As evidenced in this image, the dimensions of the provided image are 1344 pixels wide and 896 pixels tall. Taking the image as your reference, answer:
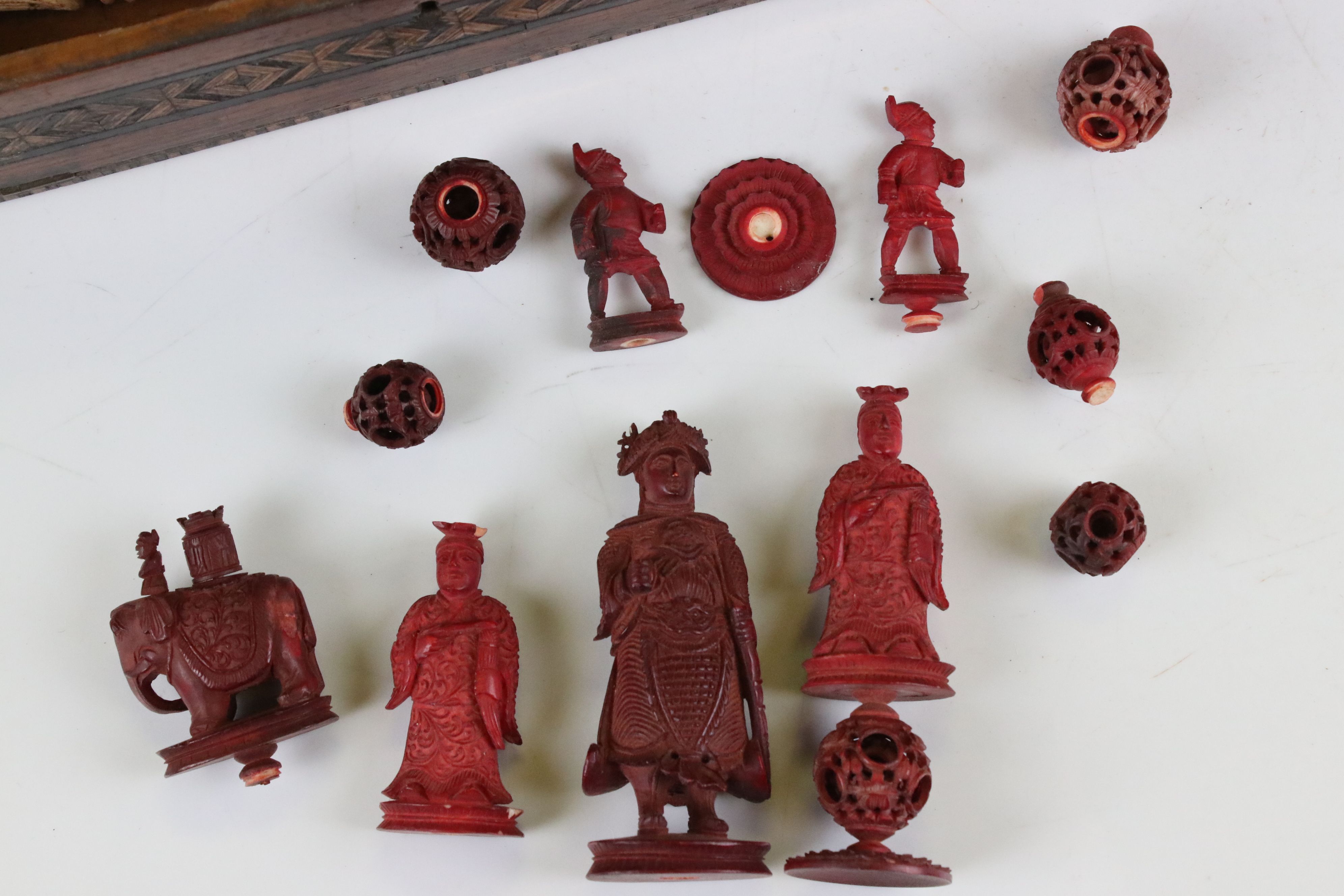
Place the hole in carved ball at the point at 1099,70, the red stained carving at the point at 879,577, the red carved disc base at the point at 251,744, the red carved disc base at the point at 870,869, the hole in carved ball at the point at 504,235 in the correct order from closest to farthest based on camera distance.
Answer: the red carved disc base at the point at 870,869
the red stained carving at the point at 879,577
the red carved disc base at the point at 251,744
the hole in carved ball at the point at 1099,70
the hole in carved ball at the point at 504,235

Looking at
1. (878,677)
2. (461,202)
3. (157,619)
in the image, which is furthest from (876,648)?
(157,619)

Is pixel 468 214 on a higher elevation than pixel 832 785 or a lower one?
higher

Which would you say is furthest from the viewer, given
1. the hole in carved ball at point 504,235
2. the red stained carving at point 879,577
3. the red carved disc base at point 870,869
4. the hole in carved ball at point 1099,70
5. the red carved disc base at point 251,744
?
the hole in carved ball at point 504,235

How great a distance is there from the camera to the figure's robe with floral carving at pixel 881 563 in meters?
2.46

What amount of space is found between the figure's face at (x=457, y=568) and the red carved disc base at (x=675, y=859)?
0.62 m

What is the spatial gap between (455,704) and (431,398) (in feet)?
2.31

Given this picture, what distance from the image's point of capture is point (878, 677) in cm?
240

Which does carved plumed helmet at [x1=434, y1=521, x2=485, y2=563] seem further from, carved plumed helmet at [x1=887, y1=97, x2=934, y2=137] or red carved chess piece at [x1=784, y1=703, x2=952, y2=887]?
carved plumed helmet at [x1=887, y1=97, x2=934, y2=137]

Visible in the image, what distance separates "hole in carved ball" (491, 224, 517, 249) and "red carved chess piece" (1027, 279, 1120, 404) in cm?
121

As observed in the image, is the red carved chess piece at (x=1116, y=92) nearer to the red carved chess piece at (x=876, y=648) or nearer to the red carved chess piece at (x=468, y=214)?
the red carved chess piece at (x=876, y=648)

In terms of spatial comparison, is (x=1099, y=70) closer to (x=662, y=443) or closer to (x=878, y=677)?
(x=662, y=443)

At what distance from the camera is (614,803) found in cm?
263

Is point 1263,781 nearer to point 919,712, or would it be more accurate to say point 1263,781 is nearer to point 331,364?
point 919,712

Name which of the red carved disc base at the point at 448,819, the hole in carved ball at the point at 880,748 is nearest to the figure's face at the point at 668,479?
the hole in carved ball at the point at 880,748
